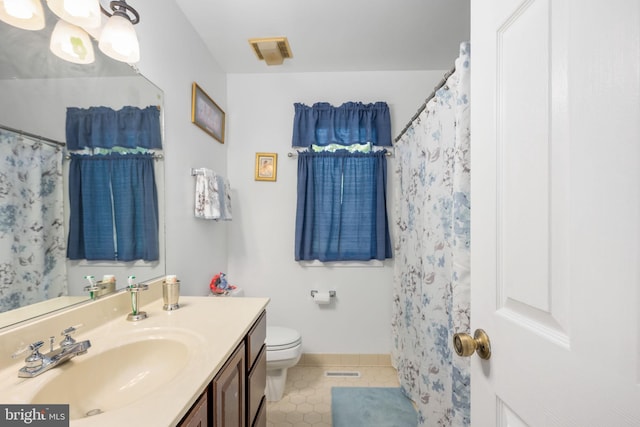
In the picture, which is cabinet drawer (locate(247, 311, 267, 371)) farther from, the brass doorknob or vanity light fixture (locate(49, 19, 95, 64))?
vanity light fixture (locate(49, 19, 95, 64))

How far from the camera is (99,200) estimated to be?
1027mm

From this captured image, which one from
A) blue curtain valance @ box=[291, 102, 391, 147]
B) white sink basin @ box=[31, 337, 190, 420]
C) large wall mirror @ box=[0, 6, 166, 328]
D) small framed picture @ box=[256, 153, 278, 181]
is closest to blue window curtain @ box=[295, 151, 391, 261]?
blue curtain valance @ box=[291, 102, 391, 147]

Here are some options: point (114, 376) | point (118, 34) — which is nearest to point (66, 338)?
point (114, 376)

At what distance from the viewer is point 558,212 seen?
1.47 ft

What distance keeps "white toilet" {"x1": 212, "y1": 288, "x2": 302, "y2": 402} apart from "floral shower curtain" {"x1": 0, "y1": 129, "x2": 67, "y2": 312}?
3.90 feet

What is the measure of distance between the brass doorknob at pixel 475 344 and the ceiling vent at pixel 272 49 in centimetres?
197

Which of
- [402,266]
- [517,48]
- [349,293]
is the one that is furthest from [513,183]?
[349,293]

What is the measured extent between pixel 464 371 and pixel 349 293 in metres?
1.35

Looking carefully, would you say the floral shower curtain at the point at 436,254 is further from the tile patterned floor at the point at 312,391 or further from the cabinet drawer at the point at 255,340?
the cabinet drawer at the point at 255,340

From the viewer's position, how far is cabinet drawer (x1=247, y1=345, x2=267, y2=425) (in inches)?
41.4

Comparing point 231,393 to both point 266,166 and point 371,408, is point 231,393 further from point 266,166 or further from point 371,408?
point 266,166

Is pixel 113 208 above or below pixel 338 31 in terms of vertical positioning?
below

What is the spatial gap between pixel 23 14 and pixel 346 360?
8.40 ft

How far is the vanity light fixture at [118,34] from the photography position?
0.98 meters
